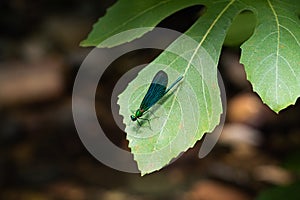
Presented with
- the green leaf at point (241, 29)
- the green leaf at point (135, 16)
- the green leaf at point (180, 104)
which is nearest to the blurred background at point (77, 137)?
the green leaf at point (241, 29)

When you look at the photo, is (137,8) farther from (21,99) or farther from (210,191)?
(21,99)

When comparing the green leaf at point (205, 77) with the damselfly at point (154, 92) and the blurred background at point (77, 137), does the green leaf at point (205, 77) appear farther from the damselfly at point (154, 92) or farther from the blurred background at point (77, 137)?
the blurred background at point (77, 137)

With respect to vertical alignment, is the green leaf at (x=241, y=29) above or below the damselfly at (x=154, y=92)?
below

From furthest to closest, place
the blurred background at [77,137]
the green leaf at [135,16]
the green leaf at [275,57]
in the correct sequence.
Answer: the blurred background at [77,137] < the green leaf at [135,16] < the green leaf at [275,57]

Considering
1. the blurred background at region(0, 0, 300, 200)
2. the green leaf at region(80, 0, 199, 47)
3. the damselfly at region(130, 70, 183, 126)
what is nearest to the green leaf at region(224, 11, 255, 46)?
the green leaf at region(80, 0, 199, 47)

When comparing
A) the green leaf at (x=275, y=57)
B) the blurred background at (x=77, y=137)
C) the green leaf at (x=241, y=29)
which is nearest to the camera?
the green leaf at (x=275, y=57)

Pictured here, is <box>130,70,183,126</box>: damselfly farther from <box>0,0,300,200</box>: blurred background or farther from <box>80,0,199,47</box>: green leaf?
<box>0,0,300,200</box>: blurred background
